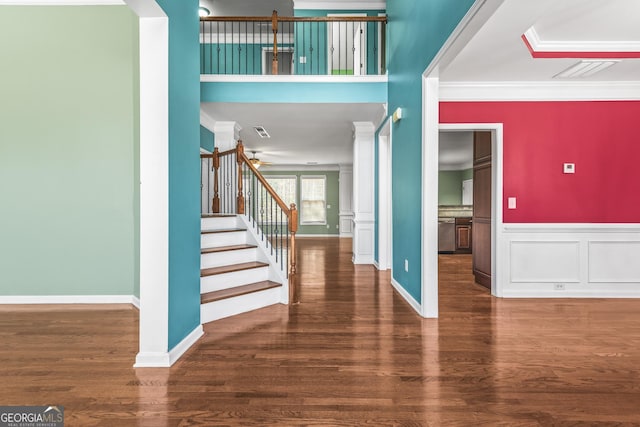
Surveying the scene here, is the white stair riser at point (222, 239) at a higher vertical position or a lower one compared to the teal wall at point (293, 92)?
lower

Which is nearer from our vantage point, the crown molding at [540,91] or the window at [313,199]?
the crown molding at [540,91]

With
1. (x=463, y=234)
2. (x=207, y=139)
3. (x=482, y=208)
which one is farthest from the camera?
(x=463, y=234)

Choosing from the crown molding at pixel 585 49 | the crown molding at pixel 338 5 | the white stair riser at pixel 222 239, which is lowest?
the white stair riser at pixel 222 239

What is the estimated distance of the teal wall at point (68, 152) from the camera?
3854mm

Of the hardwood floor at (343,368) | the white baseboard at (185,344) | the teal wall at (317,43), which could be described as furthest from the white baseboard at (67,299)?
the teal wall at (317,43)

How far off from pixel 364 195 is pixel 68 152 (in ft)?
15.3

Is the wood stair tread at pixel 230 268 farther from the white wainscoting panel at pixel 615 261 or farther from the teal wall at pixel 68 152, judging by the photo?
the white wainscoting panel at pixel 615 261

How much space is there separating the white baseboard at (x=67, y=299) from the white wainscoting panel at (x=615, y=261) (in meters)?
5.56

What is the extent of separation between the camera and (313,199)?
12547 millimetres

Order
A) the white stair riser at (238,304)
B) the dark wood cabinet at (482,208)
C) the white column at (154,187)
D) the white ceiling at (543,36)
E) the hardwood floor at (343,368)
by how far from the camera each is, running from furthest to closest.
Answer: the dark wood cabinet at (482,208)
the white stair riser at (238,304)
the white ceiling at (543,36)
the white column at (154,187)
the hardwood floor at (343,368)

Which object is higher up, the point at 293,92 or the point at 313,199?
the point at 293,92

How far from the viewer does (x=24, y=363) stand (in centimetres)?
235

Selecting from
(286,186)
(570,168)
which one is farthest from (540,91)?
(286,186)

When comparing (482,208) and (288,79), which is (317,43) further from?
(482,208)
